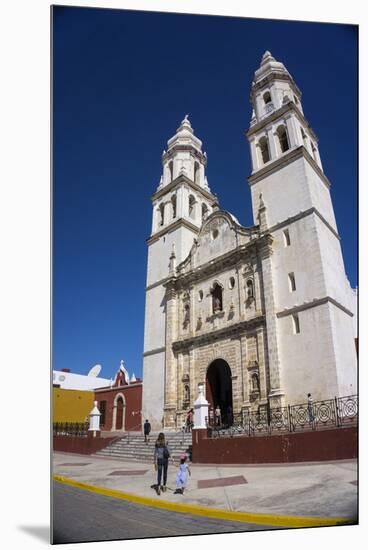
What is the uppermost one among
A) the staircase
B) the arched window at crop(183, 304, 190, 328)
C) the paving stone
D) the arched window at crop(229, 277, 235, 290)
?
the arched window at crop(229, 277, 235, 290)

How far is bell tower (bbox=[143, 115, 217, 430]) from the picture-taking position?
2084 cm

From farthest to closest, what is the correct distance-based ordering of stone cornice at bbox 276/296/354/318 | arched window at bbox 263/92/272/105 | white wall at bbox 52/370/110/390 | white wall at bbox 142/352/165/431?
1. arched window at bbox 263/92/272/105
2. white wall at bbox 142/352/165/431
3. stone cornice at bbox 276/296/354/318
4. white wall at bbox 52/370/110/390

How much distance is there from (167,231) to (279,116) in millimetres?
8825

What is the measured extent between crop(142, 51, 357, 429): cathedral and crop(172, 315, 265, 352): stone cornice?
5 cm

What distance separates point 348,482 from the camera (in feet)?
22.8

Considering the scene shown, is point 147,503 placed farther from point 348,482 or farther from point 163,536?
point 348,482

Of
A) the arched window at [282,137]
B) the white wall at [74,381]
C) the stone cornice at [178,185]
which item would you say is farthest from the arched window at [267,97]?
the white wall at [74,381]

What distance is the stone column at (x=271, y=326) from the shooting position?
48.9ft

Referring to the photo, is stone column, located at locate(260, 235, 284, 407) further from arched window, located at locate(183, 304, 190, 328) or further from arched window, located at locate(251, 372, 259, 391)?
arched window, located at locate(183, 304, 190, 328)

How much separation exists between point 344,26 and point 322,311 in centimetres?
894

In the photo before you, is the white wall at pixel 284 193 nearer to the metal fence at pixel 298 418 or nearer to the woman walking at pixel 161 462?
the metal fence at pixel 298 418

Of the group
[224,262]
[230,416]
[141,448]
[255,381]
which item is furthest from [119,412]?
[224,262]

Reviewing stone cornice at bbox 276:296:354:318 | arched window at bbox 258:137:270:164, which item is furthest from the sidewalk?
arched window at bbox 258:137:270:164

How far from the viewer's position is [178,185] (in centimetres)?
2436
